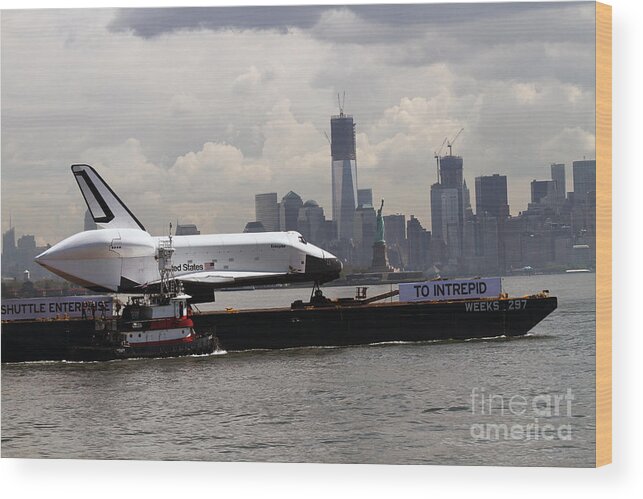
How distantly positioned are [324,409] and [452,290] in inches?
266

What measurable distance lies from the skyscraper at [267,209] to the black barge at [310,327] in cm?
402

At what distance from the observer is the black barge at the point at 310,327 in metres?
24.3

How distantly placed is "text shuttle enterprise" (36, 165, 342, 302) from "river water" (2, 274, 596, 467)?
5.92ft

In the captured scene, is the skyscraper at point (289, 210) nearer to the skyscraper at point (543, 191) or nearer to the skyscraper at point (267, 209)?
the skyscraper at point (267, 209)

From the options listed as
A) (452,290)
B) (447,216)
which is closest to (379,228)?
(447,216)

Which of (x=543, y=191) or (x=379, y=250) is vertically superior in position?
(x=543, y=191)

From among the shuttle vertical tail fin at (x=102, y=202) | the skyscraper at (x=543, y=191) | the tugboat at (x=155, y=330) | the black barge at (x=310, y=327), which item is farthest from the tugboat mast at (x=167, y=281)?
the skyscraper at (x=543, y=191)

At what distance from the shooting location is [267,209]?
20906 mm

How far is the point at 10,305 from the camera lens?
22.2 metres

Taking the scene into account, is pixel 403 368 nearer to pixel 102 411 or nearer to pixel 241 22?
pixel 102 411

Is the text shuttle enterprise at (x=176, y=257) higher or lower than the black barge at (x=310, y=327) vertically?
higher

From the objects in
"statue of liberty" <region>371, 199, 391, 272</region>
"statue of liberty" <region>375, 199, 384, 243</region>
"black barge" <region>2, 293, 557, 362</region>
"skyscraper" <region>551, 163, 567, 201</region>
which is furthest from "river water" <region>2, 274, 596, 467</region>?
"statue of liberty" <region>375, 199, 384, 243</region>

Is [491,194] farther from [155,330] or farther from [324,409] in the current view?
[155,330]

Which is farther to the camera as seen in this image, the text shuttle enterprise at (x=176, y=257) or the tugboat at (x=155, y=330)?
the tugboat at (x=155, y=330)
